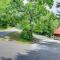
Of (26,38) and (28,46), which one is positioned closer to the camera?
(28,46)

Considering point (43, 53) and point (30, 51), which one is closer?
point (43, 53)

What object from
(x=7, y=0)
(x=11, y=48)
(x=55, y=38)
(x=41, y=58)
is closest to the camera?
(x=41, y=58)

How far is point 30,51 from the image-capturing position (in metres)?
20.7

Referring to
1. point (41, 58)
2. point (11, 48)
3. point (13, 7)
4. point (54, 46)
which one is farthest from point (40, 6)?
point (41, 58)

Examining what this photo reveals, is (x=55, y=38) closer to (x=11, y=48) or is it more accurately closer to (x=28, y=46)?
(x=28, y=46)

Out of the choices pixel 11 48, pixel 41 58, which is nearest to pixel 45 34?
pixel 11 48

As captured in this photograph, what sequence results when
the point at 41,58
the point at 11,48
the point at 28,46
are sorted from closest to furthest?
the point at 41,58 < the point at 11,48 < the point at 28,46

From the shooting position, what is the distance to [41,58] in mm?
18438

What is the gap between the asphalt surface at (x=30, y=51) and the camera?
18.6 m

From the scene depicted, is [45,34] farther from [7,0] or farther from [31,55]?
[31,55]

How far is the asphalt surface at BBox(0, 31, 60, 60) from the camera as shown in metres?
18.6

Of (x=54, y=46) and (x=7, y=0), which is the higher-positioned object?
(x=7, y=0)

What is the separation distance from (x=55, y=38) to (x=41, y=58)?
8.83 metres

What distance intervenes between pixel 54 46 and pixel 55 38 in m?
3.97
